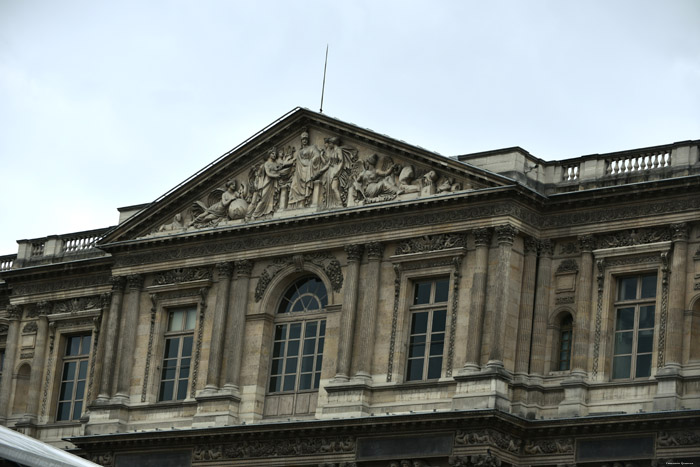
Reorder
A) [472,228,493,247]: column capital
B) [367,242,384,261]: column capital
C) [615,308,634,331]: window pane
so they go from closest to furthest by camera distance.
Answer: [615,308,634,331]: window pane, [472,228,493,247]: column capital, [367,242,384,261]: column capital

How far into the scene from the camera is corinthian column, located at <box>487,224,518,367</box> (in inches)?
1271

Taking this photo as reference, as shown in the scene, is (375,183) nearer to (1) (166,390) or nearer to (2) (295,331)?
(2) (295,331)

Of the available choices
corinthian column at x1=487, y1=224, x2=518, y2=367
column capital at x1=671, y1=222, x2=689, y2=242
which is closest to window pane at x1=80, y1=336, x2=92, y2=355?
corinthian column at x1=487, y1=224, x2=518, y2=367

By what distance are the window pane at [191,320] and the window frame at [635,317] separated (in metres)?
10.2

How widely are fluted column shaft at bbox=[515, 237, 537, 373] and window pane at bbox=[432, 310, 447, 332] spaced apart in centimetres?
164

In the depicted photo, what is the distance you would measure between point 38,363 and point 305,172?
9.39 meters

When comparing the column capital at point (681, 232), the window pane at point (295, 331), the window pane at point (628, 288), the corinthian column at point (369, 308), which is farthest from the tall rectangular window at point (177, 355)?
the column capital at point (681, 232)

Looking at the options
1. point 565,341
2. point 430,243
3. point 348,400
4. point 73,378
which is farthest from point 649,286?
point 73,378

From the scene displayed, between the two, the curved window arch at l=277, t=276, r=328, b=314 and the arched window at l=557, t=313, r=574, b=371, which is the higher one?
the curved window arch at l=277, t=276, r=328, b=314

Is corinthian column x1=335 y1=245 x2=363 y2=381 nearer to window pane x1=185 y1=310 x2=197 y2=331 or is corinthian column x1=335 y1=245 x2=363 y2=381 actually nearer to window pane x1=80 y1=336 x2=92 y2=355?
window pane x1=185 y1=310 x2=197 y2=331

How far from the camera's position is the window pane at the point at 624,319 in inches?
1267

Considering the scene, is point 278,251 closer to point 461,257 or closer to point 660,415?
point 461,257

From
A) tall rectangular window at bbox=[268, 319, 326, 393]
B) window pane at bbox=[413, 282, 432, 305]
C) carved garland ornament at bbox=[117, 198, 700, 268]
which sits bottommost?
tall rectangular window at bbox=[268, 319, 326, 393]

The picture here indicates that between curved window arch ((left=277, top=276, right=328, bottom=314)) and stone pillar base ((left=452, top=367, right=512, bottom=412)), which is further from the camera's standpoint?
curved window arch ((left=277, top=276, right=328, bottom=314))
